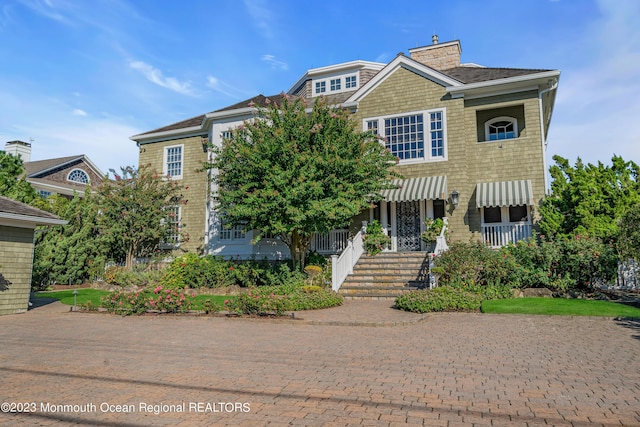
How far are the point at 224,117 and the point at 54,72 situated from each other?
10.3m

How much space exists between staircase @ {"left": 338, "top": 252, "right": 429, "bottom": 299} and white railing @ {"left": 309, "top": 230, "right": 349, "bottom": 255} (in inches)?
88.0

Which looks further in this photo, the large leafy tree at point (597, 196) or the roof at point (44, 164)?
the roof at point (44, 164)

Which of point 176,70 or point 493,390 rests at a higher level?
point 176,70

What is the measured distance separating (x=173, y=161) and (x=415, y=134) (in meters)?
13.2

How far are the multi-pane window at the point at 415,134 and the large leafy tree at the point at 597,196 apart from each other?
523 cm

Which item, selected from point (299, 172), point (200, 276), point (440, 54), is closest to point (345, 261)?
point (299, 172)

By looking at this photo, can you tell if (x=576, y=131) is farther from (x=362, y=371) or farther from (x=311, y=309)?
(x=362, y=371)

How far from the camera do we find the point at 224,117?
2183 centimetres

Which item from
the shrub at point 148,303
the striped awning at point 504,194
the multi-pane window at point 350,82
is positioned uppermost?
the multi-pane window at point 350,82

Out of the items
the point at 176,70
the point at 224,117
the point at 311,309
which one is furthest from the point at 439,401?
the point at 224,117

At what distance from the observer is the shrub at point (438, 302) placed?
38.5ft

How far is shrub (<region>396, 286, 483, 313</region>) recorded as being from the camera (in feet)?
38.5

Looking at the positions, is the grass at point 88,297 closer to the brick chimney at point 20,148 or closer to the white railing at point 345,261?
the white railing at point 345,261

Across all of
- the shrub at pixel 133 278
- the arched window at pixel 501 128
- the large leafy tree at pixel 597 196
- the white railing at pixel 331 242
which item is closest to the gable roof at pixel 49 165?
the shrub at pixel 133 278
